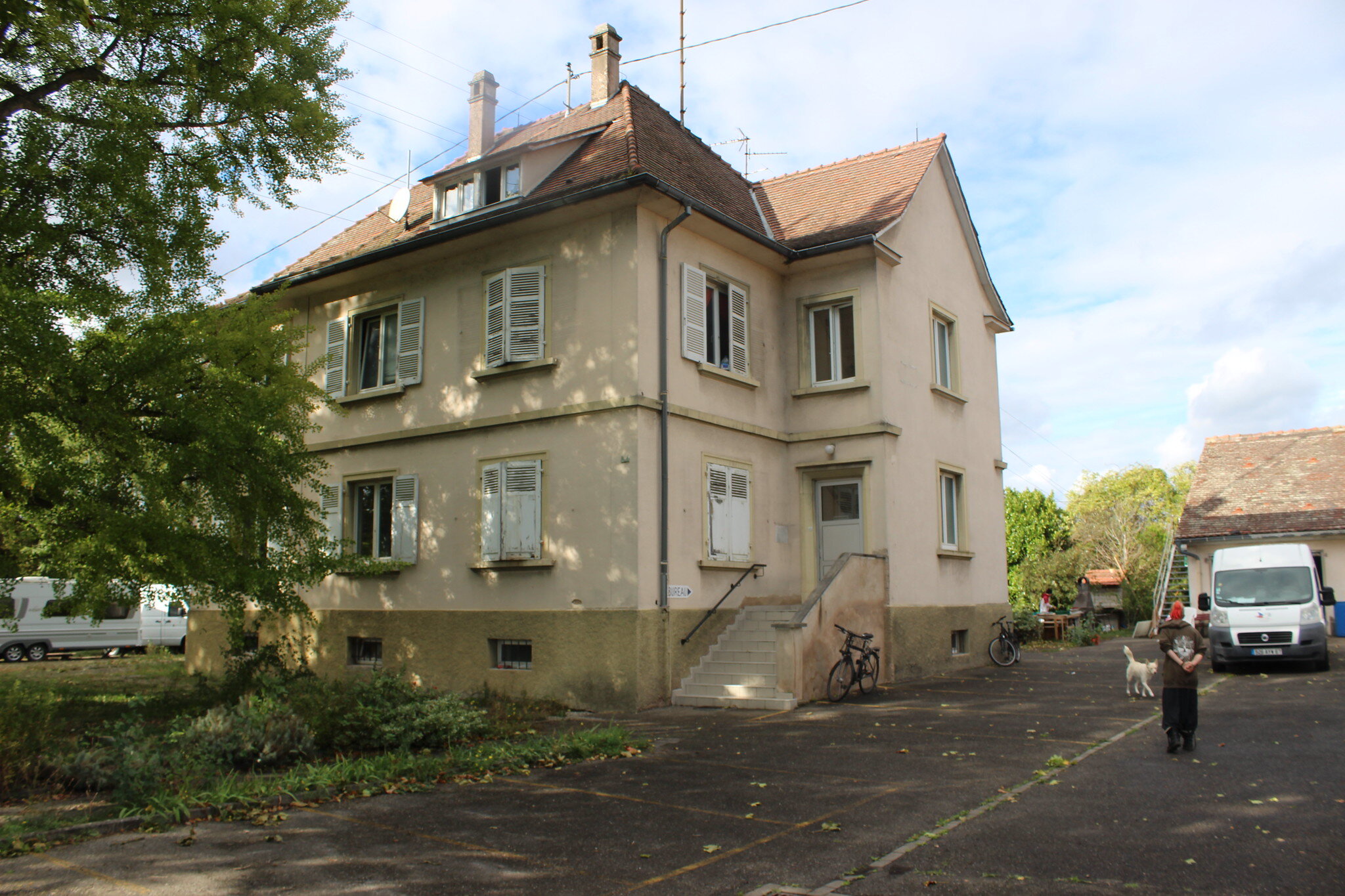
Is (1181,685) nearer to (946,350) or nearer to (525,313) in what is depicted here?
(525,313)

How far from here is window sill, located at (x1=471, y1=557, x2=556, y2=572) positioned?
14.1 m

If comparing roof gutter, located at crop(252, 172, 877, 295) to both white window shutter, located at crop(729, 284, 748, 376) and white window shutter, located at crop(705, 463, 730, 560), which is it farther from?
white window shutter, located at crop(705, 463, 730, 560)

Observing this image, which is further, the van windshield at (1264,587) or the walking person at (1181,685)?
the van windshield at (1264,587)

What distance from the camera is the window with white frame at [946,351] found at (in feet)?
62.5

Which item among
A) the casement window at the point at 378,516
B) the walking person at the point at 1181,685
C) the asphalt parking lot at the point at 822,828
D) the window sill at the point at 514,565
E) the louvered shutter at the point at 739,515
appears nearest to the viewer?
the asphalt parking lot at the point at 822,828

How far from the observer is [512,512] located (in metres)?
14.7

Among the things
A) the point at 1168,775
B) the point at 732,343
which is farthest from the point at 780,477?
the point at 1168,775

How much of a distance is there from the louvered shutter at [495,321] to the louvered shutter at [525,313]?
16cm

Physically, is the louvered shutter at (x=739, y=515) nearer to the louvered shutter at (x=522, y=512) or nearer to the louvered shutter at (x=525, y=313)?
the louvered shutter at (x=522, y=512)

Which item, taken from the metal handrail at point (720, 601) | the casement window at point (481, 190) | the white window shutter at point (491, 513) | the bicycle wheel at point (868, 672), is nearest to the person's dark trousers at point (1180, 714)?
the bicycle wheel at point (868, 672)

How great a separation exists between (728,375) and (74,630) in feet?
73.3

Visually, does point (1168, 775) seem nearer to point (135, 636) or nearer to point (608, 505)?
point (608, 505)

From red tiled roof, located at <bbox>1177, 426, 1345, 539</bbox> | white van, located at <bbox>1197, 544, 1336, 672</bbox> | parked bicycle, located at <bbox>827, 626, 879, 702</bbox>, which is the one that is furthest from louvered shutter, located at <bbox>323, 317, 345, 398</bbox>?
red tiled roof, located at <bbox>1177, 426, 1345, 539</bbox>

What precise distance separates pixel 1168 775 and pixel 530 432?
9.49 metres
